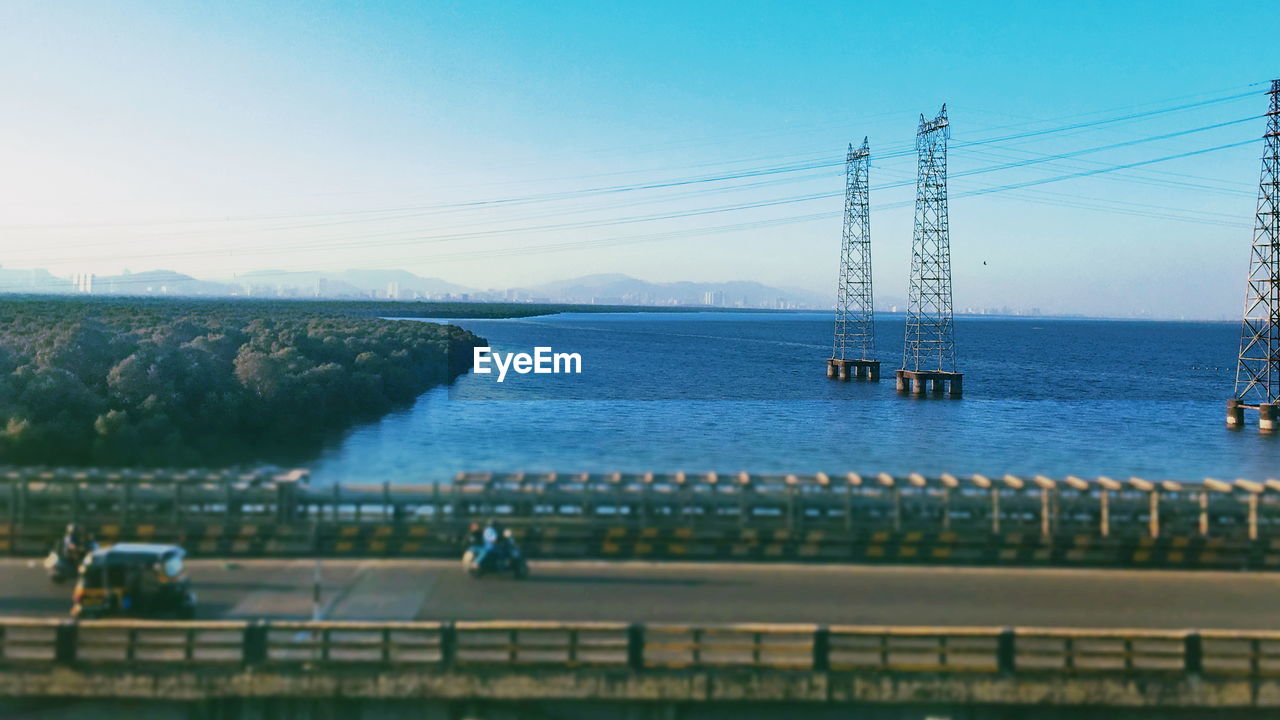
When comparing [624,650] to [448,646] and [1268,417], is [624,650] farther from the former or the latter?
[1268,417]

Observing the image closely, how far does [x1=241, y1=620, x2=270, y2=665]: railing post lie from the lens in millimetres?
13492

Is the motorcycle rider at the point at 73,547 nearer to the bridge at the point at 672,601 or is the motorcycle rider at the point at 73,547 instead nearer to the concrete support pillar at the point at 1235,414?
the bridge at the point at 672,601

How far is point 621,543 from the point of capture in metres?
19.1

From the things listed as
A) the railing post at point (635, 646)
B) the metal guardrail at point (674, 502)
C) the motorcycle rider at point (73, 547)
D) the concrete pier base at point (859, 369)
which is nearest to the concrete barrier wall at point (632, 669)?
the railing post at point (635, 646)

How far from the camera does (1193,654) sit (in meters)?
13.4

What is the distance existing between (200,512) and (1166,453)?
58.2 meters

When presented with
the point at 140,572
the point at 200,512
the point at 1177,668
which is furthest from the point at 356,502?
the point at 1177,668

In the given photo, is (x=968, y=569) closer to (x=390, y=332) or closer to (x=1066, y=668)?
(x=1066, y=668)

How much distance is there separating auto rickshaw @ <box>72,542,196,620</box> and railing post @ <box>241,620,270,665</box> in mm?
2437

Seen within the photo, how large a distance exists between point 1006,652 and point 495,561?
9317mm

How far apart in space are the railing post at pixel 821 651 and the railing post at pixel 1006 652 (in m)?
2.57

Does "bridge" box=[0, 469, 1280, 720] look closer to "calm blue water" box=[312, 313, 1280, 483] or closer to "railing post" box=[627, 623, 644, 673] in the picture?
"railing post" box=[627, 623, 644, 673]

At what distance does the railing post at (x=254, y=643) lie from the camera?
1349cm

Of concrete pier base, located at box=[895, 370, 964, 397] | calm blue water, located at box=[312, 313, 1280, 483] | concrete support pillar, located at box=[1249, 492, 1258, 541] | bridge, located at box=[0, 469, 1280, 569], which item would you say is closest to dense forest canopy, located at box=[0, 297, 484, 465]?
calm blue water, located at box=[312, 313, 1280, 483]
